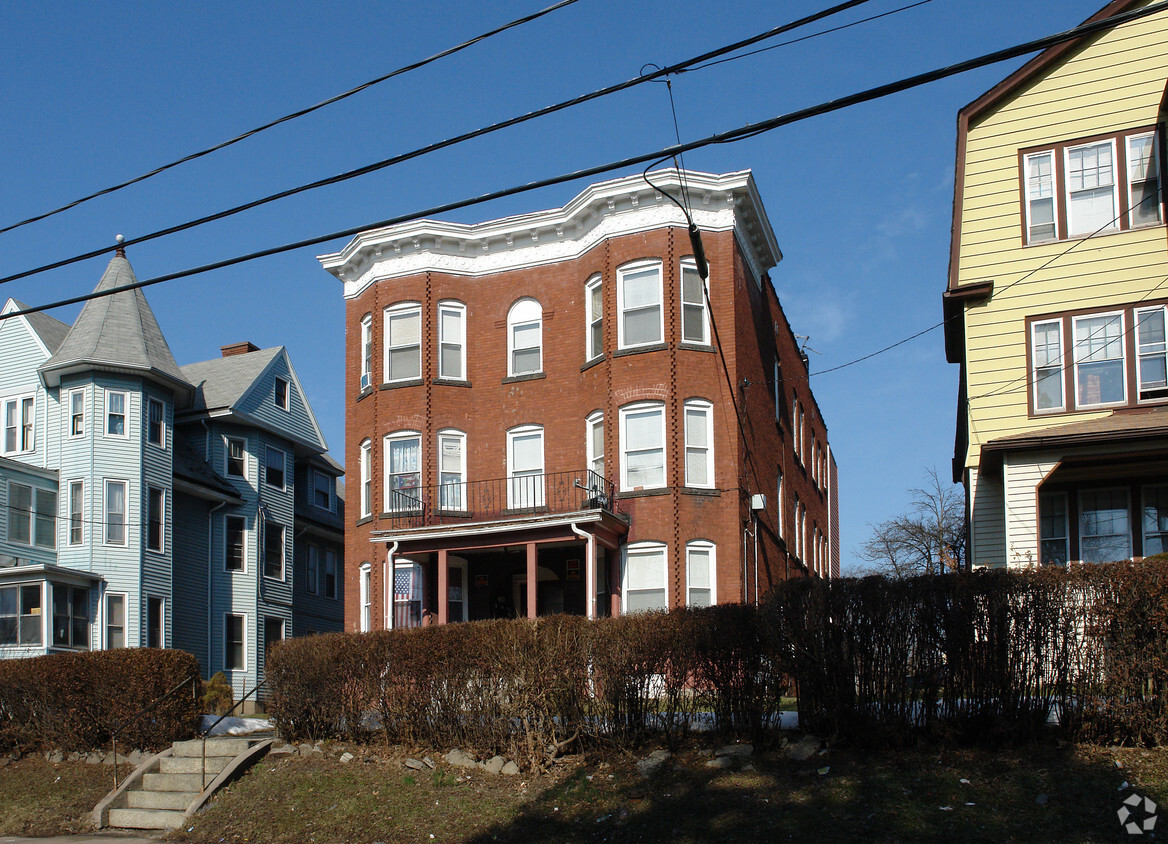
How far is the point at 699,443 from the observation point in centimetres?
2392

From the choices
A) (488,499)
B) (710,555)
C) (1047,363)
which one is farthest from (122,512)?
(1047,363)

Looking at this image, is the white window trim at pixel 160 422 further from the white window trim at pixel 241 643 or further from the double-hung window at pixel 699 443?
the double-hung window at pixel 699 443

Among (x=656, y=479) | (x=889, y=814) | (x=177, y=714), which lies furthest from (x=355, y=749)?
(x=656, y=479)

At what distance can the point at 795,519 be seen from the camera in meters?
32.2

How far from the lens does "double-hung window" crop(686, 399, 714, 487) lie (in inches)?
934

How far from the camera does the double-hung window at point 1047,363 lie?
19.6m

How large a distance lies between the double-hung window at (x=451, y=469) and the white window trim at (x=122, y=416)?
1140cm

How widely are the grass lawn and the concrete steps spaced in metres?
0.32

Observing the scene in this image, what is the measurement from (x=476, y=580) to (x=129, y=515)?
11771 mm

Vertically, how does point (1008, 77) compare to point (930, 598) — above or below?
above

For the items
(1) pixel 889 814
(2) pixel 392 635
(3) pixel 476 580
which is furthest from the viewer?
(3) pixel 476 580

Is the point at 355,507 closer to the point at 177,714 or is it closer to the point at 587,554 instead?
the point at 587,554

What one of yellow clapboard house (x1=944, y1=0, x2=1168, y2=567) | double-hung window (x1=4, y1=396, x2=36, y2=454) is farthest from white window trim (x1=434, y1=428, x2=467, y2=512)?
double-hung window (x1=4, y1=396, x2=36, y2=454)

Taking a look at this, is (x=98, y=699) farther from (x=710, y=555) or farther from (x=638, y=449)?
(x=710, y=555)
